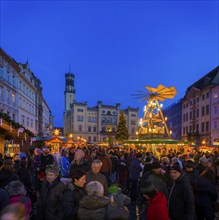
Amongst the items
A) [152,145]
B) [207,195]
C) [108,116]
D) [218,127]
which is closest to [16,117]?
[152,145]

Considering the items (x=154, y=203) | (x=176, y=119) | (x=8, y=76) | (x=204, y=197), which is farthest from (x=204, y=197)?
(x=176, y=119)

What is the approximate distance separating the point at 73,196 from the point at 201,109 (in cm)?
5575

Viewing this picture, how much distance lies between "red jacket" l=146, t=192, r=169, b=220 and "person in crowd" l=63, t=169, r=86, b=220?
3.45 feet

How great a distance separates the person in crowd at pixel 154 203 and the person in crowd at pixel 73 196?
0.96 m

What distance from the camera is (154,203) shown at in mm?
4293

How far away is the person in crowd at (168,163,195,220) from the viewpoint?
4.95 metres

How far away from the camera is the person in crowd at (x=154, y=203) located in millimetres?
4211

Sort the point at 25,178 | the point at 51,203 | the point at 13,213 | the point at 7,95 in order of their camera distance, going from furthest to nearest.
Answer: the point at 7,95 < the point at 25,178 < the point at 51,203 < the point at 13,213

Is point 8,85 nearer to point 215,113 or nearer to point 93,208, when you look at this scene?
point 215,113

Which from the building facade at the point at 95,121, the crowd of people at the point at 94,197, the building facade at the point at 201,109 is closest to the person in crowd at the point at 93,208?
the crowd of people at the point at 94,197

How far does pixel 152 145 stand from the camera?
27.2 m

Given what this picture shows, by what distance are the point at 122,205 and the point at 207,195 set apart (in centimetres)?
333

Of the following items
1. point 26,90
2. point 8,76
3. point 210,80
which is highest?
point 210,80

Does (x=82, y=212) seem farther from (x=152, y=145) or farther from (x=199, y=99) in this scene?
(x=199, y=99)
